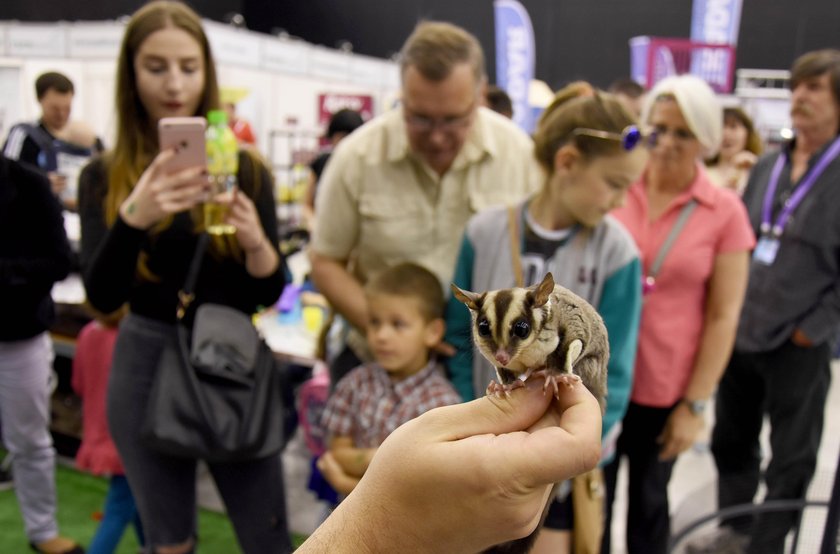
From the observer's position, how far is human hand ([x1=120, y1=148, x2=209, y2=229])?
1380 mm

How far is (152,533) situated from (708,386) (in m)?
1.32

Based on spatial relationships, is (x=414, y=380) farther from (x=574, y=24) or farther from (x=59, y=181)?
(x=574, y=24)

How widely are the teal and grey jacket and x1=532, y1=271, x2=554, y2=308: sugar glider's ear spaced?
0.10 metres

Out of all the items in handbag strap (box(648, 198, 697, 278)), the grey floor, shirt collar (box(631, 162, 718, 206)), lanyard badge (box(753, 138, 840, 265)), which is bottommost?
the grey floor

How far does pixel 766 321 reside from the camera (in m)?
2.51

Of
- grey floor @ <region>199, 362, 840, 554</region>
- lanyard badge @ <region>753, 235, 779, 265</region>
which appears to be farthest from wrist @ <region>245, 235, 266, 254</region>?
lanyard badge @ <region>753, 235, 779, 265</region>

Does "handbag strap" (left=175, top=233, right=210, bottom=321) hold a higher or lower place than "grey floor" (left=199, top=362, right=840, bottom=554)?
higher

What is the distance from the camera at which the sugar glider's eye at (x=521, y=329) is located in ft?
1.27

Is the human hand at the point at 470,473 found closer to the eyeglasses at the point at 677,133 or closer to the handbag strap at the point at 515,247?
the handbag strap at the point at 515,247

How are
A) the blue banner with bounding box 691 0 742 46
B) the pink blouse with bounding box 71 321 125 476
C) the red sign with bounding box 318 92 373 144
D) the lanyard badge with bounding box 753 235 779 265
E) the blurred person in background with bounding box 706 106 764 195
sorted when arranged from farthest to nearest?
1. the red sign with bounding box 318 92 373 144
2. the blue banner with bounding box 691 0 742 46
3. the blurred person in background with bounding box 706 106 764 195
4. the pink blouse with bounding box 71 321 125 476
5. the lanyard badge with bounding box 753 235 779 265

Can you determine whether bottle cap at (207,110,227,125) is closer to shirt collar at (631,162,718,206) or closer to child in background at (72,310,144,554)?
shirt collar at (631,162,718,206)

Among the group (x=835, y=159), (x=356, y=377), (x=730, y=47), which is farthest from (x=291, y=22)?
A: (x=356, y=377)

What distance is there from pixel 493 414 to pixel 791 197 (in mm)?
2599

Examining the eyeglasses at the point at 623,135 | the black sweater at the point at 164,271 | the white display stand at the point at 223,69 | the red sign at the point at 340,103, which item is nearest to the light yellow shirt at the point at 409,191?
the black sweater at the point at 164,271
